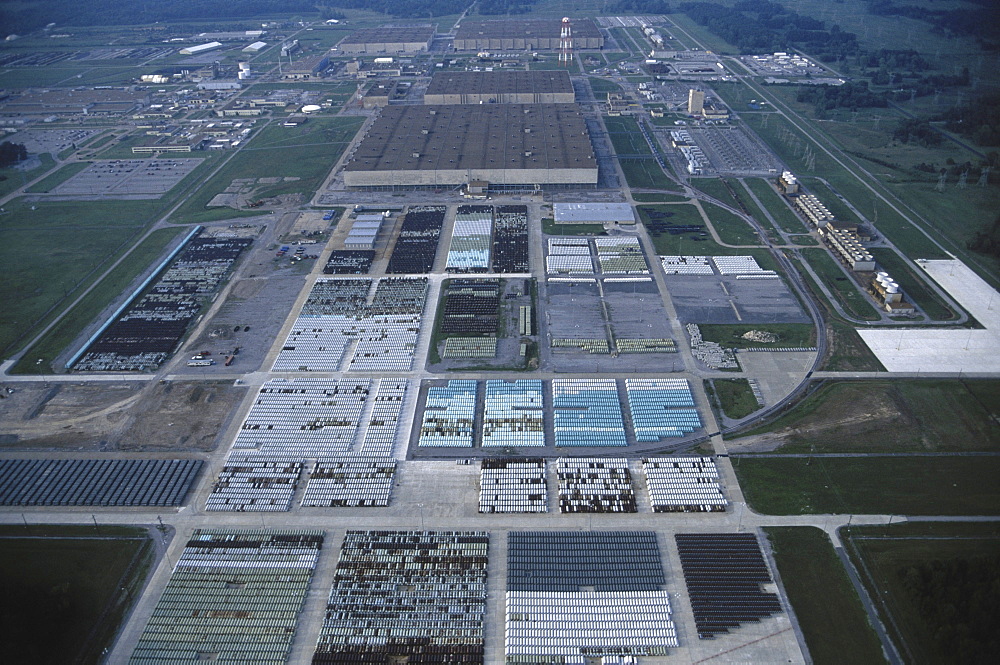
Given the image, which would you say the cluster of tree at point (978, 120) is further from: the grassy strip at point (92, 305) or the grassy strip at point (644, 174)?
the grassy strip at point (92, 305)

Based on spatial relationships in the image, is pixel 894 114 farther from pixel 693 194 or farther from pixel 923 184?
pixel 693 194

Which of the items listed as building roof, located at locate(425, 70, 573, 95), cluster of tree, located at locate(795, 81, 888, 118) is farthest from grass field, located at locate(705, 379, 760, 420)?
building roof, located at locate(425, 70, 573, 95)

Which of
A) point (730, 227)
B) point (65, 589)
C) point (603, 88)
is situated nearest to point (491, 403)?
point (65, 589)

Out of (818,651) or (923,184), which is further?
(923,184)

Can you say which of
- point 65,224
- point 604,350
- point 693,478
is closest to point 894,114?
Result: point 604,350

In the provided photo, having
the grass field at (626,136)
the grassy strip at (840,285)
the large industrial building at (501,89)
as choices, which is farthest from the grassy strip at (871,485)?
the large industrial building at (501,89)
